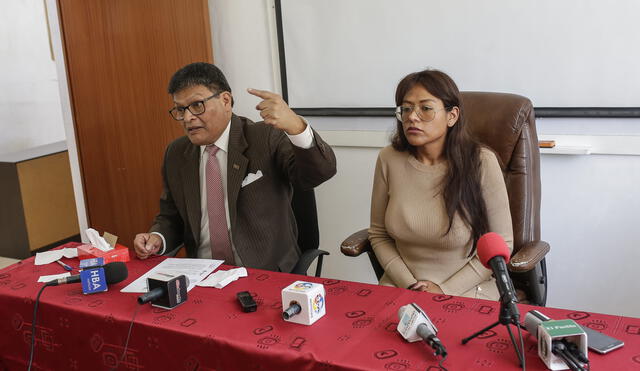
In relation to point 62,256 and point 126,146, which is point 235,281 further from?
point 126,146

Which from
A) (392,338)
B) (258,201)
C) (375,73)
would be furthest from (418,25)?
(392,338)

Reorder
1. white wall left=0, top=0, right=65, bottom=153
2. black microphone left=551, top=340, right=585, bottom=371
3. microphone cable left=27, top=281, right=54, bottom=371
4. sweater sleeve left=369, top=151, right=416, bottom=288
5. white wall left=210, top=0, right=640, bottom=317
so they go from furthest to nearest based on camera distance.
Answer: white wall left=0, top=0, right=65, bottom=153
white wall left=210, top=0, right=640, bottom=317
sweater sleeve left=369, top=151, right=416, bottom=288
microphone cable left=27, top=281, right=54, bottom=371
black microphone left=551, top=340, right=585, bottom=371

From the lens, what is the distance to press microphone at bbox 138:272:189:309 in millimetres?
1633

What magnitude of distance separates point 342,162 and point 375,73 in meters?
0.48

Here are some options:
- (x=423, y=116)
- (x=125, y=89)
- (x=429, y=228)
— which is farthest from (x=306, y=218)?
(x=125, y=89)

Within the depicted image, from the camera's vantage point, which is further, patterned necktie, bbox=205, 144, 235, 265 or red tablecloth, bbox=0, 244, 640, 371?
patterned necktie, bbox=205, 144, 235, 265

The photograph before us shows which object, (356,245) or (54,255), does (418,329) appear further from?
(54,255)

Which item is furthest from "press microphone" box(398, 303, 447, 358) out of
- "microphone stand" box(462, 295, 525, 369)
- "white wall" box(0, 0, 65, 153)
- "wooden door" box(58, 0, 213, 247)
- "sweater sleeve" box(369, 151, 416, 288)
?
"white wall" box(0, 0, 65, 153)

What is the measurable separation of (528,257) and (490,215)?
178 millimetres

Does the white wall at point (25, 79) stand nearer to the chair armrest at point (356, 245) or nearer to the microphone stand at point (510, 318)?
the chair armrest at point (356, 245)

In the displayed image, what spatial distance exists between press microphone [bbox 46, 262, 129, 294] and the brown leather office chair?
0.76m

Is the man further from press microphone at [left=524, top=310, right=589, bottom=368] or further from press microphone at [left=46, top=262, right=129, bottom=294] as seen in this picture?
press microphone at [left=524, top=310, right=589, bottom=368]

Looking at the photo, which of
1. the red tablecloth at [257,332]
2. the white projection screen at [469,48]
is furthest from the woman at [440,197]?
the white projection screen at [469,48]

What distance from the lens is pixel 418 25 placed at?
2729 mm
